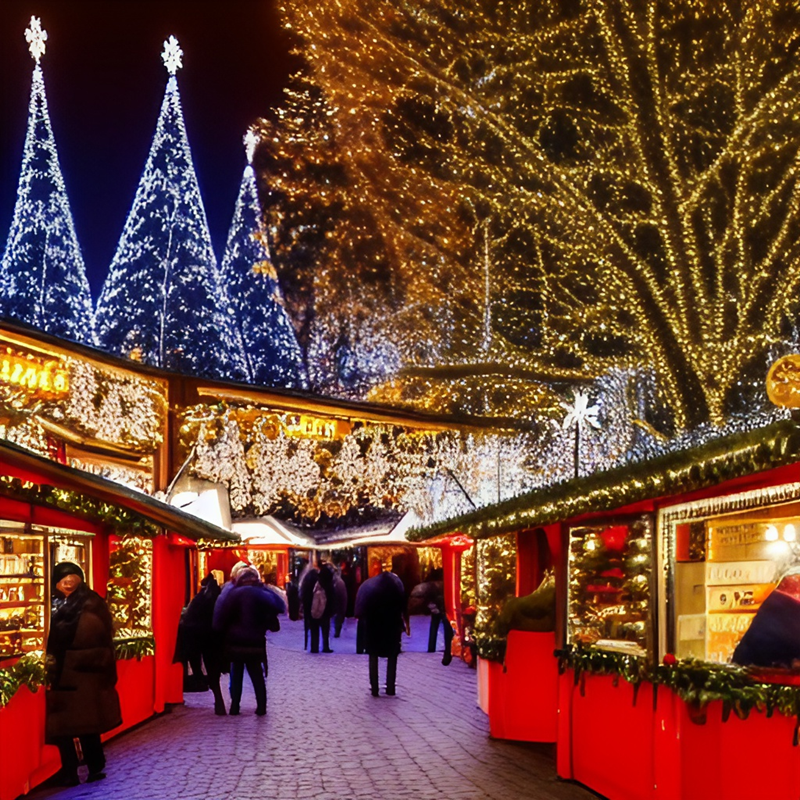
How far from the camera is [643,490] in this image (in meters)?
8.49

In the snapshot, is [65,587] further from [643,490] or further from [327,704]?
[327,704]

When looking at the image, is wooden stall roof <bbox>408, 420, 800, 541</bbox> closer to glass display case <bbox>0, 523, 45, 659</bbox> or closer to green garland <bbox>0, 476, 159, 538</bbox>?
green garland <bbox>0, 476, 159, 538</bbox>

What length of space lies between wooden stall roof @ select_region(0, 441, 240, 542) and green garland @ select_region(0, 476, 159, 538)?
9 centimetres

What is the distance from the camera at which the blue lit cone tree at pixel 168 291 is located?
990 inches

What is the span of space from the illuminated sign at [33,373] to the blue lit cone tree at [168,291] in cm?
899

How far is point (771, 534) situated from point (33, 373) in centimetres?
1035

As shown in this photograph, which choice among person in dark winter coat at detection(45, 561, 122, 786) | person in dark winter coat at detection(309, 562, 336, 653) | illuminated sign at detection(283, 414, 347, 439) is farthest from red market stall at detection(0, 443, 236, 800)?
person in dark winter coat at detection(309, 562, 336, 653)

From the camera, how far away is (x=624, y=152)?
16172 mm

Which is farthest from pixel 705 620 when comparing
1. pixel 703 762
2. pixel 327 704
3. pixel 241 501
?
pixel 241 501

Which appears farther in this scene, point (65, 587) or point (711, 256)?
point (711, 256)

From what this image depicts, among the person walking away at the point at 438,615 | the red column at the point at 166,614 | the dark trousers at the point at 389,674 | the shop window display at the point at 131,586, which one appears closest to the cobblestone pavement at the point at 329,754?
the dark trousers at the point at 389,674

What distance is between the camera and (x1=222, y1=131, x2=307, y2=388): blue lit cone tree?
108ft

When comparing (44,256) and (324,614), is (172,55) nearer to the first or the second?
(44,256)

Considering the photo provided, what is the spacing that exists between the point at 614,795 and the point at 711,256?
9036 millimetres
